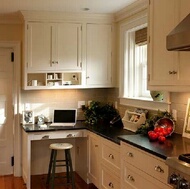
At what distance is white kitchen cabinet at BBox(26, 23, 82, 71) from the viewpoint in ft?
15.3

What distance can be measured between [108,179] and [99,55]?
189 cm

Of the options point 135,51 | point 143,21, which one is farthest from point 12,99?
point 143,21

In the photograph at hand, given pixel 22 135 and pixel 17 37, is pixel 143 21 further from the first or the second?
pixel 22 135

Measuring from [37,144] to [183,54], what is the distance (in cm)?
294

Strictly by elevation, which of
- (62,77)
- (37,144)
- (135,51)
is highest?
(135,51)

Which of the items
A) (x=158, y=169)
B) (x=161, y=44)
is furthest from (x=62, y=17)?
(x=158, y=169)

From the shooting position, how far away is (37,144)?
16.7 ft

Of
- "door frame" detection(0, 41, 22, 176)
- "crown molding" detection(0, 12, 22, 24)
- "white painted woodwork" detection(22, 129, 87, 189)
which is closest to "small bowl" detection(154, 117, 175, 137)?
"white painted woodwork" detection(22, 129, 87, 189)

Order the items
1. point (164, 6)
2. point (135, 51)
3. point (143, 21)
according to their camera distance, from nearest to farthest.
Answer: point (164, 6)
point (143, 21)
point (135, 51)

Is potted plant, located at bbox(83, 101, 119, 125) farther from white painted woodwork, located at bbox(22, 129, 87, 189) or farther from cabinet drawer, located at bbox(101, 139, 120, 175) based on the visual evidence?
cabinet drawer, located at bbox(101, 139, 120, 175)

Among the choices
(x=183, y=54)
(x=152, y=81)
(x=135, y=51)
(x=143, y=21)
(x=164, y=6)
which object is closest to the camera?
(x=183, y=54)

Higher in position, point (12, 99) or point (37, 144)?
point (12, 99)

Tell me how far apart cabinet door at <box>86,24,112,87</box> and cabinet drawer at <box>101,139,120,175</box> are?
1.27 m

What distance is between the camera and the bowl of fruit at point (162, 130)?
3.19 m
